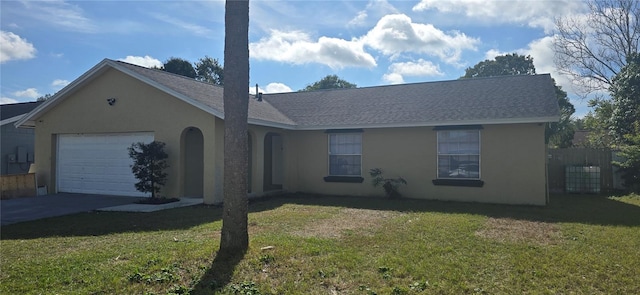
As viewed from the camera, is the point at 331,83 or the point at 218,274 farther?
the point at 331,83

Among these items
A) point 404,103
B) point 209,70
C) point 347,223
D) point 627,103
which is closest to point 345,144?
point 404,103

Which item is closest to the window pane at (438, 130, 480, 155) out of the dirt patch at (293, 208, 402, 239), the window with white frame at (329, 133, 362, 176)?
the window with white frame at (329, 133, 362, 176)

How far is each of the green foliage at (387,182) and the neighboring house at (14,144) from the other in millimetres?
15755

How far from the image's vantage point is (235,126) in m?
5.79

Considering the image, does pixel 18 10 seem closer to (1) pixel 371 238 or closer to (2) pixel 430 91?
(1) pixel 371 238

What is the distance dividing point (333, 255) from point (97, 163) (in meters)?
11.0

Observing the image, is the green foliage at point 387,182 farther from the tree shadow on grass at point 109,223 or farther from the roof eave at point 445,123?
the tree shadow on grass at point 109,223

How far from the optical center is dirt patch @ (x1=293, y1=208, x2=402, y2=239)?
24.6 feet

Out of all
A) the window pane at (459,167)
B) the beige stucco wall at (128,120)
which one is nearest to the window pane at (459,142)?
the window pane at (459,167)

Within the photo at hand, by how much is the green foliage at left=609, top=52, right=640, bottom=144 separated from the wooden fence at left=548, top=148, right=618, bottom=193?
6.58 ft

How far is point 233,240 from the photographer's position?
574cm

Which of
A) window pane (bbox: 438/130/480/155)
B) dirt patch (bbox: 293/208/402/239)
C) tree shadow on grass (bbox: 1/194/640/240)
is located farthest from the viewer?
window pane (bbox: 438/130/480/155)

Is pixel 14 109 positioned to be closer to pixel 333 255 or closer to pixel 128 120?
pixel 128 120

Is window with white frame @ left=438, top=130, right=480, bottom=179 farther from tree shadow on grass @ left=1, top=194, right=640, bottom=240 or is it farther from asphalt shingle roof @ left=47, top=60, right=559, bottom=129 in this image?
tree shadow on grass @ left=1, top=194, right=640, bottom=240
